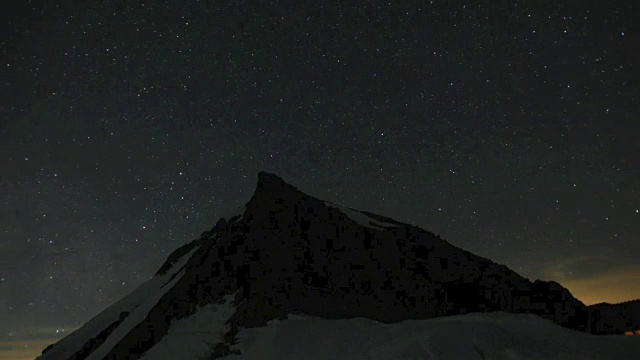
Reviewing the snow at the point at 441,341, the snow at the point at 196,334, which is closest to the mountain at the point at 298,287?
the snow at the point at 196,334

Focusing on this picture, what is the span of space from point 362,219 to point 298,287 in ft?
27.1

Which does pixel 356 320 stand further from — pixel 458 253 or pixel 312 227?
pixel 458 253

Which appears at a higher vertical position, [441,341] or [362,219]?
[362,219]

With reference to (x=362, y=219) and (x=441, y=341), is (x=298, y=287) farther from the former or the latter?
(x=441, y=341)

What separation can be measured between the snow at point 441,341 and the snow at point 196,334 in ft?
4.31

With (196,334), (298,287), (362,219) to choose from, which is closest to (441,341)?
(298,287)

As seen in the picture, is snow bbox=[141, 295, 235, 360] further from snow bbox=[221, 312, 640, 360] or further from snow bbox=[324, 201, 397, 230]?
snow bbox=[324, 201, 397, 230]

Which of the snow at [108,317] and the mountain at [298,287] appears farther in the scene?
the snow at [108,317]

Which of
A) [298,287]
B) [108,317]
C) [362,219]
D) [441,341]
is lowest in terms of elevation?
[108,317]

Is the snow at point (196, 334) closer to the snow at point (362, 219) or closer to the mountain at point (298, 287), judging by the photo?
the mountain at point (298, 287)

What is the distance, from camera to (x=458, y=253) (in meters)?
31.6

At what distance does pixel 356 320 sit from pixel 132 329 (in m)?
11.2

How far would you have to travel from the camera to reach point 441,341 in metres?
17.0

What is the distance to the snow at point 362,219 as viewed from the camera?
102 ft
